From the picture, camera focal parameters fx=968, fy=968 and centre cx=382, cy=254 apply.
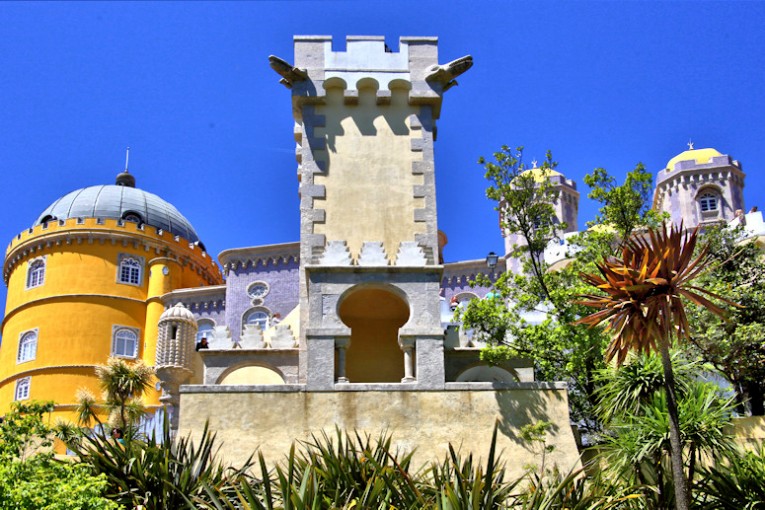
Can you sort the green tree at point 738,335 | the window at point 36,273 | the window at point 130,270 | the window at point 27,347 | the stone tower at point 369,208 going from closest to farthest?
1. the stone tower at point 369,208
2. the green tree at point 738,335
3. the window at point 27,347
4. the window at point 36,273
5. the window at point 130,270

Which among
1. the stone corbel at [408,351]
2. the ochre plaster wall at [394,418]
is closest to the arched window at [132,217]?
Result: the ochre plaster wall at [394,418]

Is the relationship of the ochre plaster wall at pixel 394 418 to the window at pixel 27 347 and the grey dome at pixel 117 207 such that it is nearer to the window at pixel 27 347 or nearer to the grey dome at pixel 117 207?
the window at pixel 27 347

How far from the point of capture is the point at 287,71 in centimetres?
2186

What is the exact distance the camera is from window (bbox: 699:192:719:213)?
54188 mm

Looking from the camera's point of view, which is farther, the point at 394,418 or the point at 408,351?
the point at 408,351

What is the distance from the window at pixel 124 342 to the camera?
163 feet

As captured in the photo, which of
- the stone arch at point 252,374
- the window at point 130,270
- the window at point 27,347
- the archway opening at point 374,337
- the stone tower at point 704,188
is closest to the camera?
the archway opening at point 374,337

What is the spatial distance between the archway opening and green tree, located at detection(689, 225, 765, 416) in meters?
6.57

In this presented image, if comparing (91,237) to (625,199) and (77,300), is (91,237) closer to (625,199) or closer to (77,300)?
(77,300)

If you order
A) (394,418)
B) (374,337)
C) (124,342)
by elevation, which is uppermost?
(124,342)

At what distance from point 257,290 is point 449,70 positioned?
29005mm

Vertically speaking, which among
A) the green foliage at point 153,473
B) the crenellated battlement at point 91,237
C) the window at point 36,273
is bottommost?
the green foliage at point 153,473

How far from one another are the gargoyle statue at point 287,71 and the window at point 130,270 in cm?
3137

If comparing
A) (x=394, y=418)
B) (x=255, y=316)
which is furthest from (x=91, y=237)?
(x=394, y=418)
